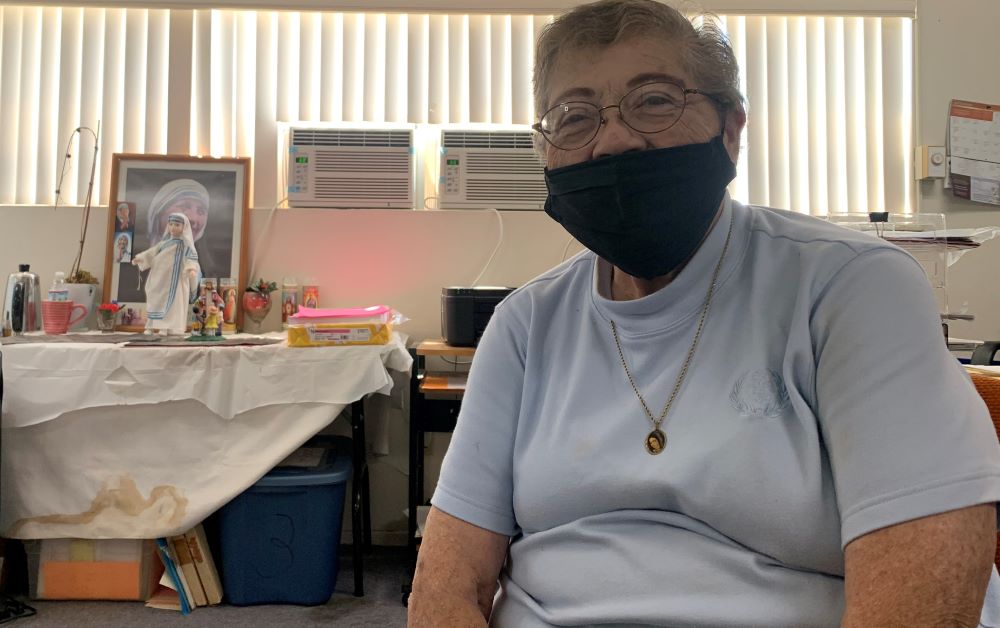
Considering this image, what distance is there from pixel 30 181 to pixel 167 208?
0.65 m

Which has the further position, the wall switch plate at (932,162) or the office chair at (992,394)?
the wall switch plate at (932,162)

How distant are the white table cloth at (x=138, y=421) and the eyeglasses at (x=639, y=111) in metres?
1.44

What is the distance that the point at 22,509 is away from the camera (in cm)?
214

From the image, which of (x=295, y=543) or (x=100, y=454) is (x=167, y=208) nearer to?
(x=100, y=454)

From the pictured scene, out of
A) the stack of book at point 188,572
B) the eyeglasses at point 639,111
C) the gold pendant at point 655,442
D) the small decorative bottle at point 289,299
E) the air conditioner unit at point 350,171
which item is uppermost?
the air conditioner unit at point 350,171

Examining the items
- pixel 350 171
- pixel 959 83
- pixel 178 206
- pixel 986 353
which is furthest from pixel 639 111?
pixel 959 83

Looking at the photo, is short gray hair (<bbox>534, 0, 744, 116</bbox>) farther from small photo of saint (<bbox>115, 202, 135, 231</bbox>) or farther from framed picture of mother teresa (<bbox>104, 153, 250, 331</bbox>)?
small photo of saint (<bbox>115, 202, 135, 231</bbox>)

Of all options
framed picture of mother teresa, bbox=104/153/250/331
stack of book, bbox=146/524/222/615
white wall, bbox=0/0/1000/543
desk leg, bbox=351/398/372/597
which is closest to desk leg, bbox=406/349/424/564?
desk leg, bbox=351/398/372/597

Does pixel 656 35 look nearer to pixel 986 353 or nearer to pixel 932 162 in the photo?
pixel 986 353

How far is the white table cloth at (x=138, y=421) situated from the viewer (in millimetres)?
2133

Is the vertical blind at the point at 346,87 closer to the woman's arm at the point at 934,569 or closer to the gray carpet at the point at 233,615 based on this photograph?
the gray carpet at the point at 233,615

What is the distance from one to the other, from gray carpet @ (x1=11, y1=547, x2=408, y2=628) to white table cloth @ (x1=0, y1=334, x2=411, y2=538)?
25cm

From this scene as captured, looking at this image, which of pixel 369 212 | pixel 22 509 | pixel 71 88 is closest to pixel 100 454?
pixel 22 509

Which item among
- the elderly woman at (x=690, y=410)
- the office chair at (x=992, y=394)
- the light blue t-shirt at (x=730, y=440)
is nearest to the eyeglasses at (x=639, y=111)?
the elderly woman at (x=690, y=410)
